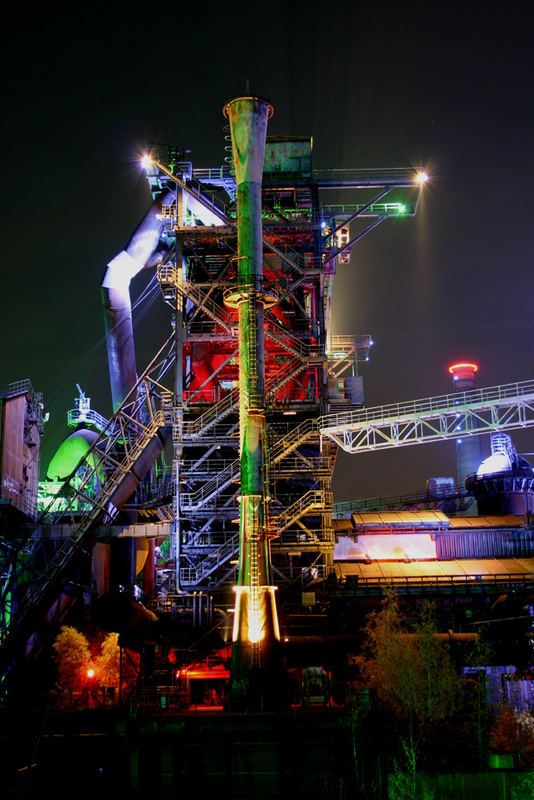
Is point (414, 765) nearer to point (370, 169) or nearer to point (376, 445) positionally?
point (376, 445)

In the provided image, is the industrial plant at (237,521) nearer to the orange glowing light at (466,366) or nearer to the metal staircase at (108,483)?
the metal staircase at (108,483)

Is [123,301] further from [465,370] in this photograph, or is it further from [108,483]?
[465,370]

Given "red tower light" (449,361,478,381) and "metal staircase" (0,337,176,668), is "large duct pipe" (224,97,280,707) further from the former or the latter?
"red tower light" (449,361,478,381)

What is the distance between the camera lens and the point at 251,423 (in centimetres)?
3962

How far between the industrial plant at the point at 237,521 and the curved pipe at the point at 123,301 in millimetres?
161

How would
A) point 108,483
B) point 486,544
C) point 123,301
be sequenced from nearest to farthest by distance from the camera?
point 108,483 → point 486,544 → point 123,301

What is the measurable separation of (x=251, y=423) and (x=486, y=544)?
83.1ft

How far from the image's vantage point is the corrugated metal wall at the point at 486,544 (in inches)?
2235

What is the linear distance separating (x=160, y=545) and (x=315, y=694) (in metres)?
51.6

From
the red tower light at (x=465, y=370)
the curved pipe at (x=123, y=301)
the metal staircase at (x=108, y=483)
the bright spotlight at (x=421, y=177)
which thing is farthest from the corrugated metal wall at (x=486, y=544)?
the red tower light at (x=465, y=370)

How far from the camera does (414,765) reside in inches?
1232

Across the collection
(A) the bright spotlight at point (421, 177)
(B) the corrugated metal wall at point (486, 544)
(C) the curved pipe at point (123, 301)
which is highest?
(A) the bright spotlight at point (421, 177)

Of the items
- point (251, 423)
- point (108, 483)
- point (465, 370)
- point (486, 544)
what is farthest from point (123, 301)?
point (465, 370)

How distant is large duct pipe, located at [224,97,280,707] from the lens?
3588cm
